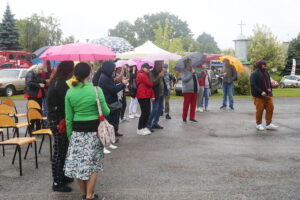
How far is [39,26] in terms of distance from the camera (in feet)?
182

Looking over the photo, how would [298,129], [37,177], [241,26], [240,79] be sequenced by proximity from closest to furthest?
1. [37,177]
2. [298,129]
3. [240,79]
4. [241,26]

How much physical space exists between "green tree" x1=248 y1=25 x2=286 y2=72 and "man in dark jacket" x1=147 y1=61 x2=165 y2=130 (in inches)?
1764

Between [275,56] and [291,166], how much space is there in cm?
5108

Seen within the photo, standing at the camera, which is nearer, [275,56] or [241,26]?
[241,26]

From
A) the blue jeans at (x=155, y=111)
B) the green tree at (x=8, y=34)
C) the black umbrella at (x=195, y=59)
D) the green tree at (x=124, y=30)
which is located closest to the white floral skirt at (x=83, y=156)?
the blue jeans at (x=155, y=111)

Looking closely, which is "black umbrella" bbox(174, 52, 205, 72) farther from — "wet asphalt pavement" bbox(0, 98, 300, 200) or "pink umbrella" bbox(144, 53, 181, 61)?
"wet asphalt pavement" bbox(0, 98, 300, 200)

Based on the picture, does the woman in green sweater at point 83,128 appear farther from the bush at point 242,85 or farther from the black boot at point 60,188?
the bush at point 242,85

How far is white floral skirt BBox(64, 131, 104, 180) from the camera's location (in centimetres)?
478

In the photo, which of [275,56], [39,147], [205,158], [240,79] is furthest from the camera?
[275,56]

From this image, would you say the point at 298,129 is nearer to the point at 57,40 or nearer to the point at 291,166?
the point at 291,166

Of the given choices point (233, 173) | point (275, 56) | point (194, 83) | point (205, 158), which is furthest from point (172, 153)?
point (275, 56)

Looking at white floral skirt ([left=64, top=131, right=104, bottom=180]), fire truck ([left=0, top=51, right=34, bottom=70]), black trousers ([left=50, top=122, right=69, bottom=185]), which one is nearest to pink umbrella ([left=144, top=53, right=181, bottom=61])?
black trousers ([left=50, top=122, right=69, bottom=185])

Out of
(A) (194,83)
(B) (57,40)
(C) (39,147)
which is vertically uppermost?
(B) (57,40)

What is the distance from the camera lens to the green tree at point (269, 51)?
54.6 m
